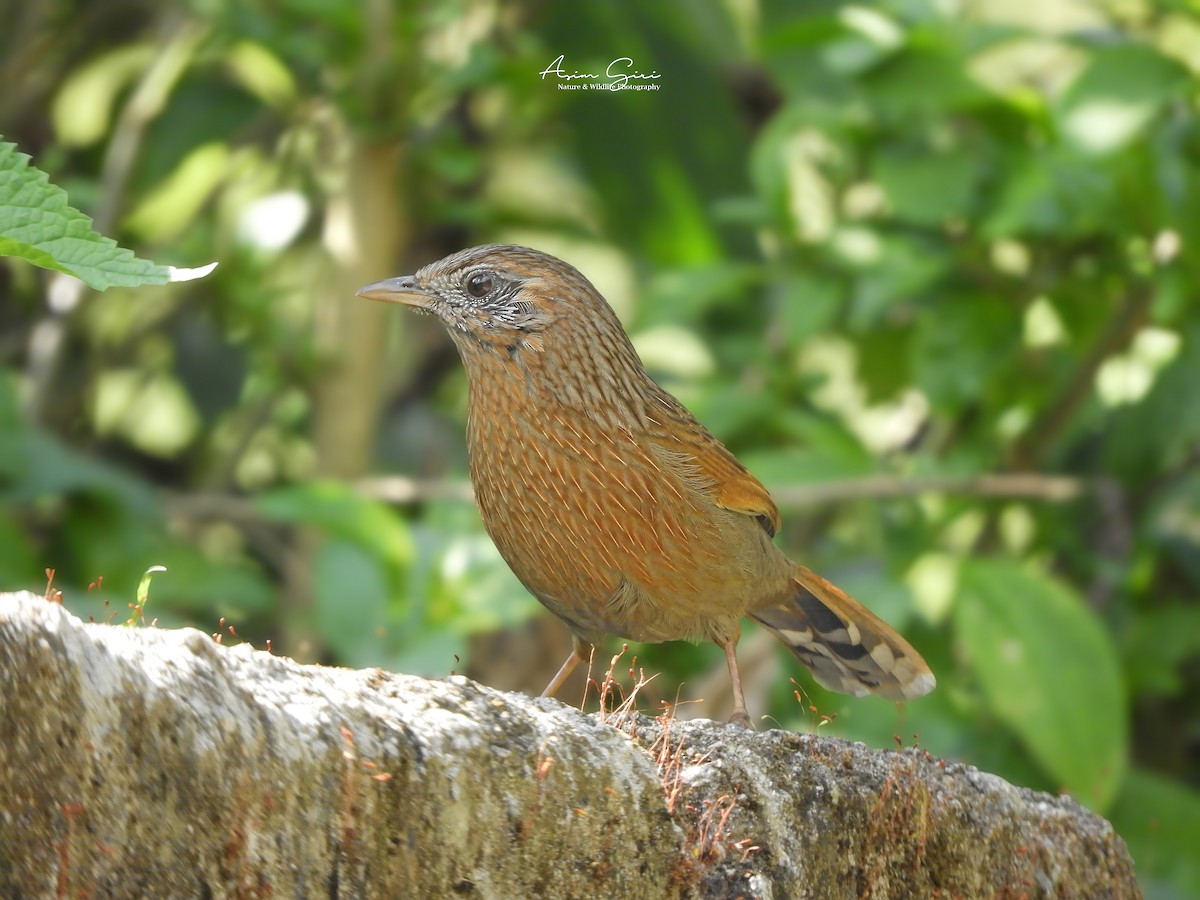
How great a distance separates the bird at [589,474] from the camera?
3.14 m

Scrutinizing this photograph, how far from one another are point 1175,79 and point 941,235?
1.00 m

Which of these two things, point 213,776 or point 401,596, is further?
point 401,596

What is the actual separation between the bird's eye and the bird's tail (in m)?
1.02

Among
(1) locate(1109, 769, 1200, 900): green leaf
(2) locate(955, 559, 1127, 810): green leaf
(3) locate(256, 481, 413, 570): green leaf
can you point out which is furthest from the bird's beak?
(1) locate(1109, 769, 1200, 900): green leaf

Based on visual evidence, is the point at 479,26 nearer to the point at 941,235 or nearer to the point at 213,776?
the point at 941,235

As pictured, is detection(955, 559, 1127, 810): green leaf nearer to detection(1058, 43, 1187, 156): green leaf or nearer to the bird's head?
detection(1058, 43, 1187, 156): green leaf

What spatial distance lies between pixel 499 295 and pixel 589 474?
0.54 meters

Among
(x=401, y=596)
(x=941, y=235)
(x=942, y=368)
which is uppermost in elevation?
(x=941, y=235)

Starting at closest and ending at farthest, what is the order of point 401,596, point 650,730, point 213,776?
1. point 213,776
2. point 650,730
3. point 401,596

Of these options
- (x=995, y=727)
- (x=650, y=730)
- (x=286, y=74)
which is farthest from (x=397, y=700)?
(x=286, y=74)

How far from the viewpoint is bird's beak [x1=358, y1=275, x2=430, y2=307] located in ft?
11.6

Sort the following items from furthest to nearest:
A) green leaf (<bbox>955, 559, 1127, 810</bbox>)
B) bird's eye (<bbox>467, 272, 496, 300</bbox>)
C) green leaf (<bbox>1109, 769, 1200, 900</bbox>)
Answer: green leaf (<bbox>1109, 769, 1200, 900</bbox>) < green leaf (<bbox>955, 559, 1127, 810</bbox>) < bird's eye (<bbox>467, 272, 496, 300</bbox>)

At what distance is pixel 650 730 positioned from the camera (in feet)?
8.21

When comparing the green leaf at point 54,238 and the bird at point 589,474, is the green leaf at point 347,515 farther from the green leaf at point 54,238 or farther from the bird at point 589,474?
the green leaf at point 54,238
